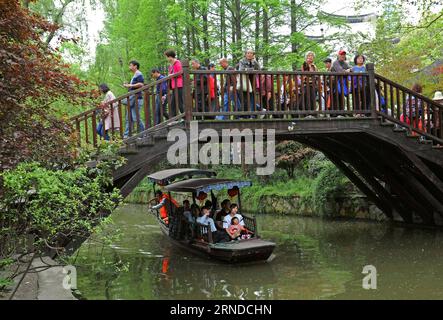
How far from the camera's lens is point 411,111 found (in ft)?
43.1

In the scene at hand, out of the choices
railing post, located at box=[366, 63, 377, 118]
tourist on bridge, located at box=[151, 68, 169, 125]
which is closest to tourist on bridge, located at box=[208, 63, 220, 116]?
tourist on bridge, located at box=[151, 68, 169, 125]

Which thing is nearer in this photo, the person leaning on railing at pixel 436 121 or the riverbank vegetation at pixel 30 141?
the riverbank vegetation at pixel 30 141

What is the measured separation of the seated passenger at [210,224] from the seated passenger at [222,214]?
260 millimetres

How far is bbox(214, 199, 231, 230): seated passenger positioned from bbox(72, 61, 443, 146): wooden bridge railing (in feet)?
7.26

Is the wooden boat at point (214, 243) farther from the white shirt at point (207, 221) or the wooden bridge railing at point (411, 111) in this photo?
the wooden bridge railing at point (411, 111)

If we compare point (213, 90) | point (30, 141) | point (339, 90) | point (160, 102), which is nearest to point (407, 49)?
point (339, 90)

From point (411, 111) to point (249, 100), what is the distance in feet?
14.2

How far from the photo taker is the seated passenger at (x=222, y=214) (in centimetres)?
1280

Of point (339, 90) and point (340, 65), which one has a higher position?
point (340, 65)

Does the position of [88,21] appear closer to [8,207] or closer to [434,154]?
[434,154]

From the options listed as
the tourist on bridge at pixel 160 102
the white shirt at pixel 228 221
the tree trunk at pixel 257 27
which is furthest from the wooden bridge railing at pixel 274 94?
the tree trunk at pixel 257 27

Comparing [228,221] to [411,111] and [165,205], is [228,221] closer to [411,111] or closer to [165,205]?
[165,205]

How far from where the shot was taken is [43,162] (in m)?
7.89

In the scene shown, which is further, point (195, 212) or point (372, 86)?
point (195, 212)
